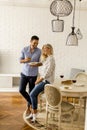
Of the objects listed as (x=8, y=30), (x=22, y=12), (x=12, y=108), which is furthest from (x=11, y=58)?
(x=12, y=108)

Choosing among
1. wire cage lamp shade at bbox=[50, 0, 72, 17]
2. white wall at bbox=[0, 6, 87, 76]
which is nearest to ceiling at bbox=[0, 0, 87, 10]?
white wall at bbox=[0, 6, 87, 76]

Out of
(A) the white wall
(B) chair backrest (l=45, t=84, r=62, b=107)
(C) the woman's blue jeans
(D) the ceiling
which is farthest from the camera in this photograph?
(A) the white wall

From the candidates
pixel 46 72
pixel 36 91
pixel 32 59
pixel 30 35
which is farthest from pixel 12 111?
pixel 30 35

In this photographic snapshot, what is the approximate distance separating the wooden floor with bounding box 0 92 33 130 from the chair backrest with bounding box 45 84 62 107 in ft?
2.11

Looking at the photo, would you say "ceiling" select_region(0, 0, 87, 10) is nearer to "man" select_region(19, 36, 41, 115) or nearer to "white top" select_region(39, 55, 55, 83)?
"man" select_region(19, 36, 41, 115)

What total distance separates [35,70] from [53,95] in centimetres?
84

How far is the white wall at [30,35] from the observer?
6340 mm

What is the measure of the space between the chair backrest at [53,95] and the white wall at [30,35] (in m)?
3.04

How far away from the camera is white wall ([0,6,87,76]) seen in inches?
250

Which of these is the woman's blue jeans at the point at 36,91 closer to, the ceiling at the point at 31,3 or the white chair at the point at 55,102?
the white chair at the point at 55,102

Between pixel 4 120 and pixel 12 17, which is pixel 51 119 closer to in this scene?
pixel 4 120

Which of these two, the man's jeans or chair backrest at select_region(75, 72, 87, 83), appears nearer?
the man's jeans

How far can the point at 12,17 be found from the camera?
633cm

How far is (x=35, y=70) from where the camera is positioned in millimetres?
4277
